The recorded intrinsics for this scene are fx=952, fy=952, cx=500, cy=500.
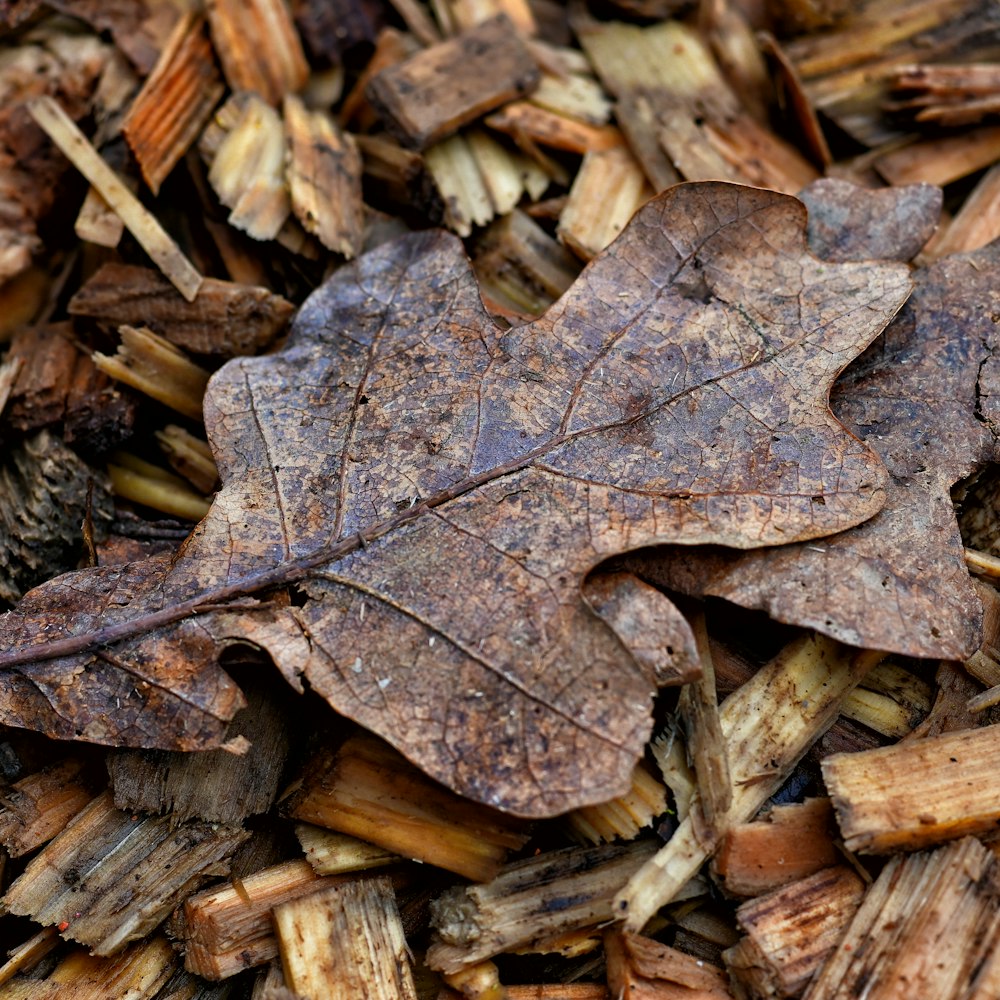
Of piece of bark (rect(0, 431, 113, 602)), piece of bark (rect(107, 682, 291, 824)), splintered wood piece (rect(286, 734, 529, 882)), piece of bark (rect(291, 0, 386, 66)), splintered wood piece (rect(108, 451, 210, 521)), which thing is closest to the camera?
splintered wood piece (rect(286, 734, 529, 882))

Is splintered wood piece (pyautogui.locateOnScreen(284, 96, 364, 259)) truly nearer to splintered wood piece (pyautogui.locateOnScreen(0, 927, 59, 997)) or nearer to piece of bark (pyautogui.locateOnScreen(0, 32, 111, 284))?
piece of bark (pyautogui.locateOnScreen(0, 32, 111, 284))

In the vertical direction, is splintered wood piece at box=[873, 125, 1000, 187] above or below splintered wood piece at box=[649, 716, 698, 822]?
above

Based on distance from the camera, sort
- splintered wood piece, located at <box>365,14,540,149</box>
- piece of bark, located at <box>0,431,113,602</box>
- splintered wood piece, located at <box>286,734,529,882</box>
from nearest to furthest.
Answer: splintered wood piece, located at <box>286,734,529,882</box>
piece of bark, located at <box>0,431,113,602</box>
splintered wood piece, located at <box>365,14,540,149</box>

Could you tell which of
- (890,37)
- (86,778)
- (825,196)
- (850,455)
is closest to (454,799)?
(86,778)

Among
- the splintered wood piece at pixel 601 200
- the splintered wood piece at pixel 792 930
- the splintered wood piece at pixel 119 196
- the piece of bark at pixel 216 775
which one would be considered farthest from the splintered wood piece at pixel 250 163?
the splintered wood piece at pixel 792 930

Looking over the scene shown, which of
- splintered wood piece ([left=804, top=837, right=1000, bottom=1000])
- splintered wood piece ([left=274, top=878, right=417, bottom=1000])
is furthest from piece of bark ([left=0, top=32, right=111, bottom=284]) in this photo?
splintered wood piece ([left=804, top=837, right=1000, bottom=1000])

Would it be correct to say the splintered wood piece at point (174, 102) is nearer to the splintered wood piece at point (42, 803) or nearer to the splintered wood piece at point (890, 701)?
the splintered wood piece at point (42, 803)
